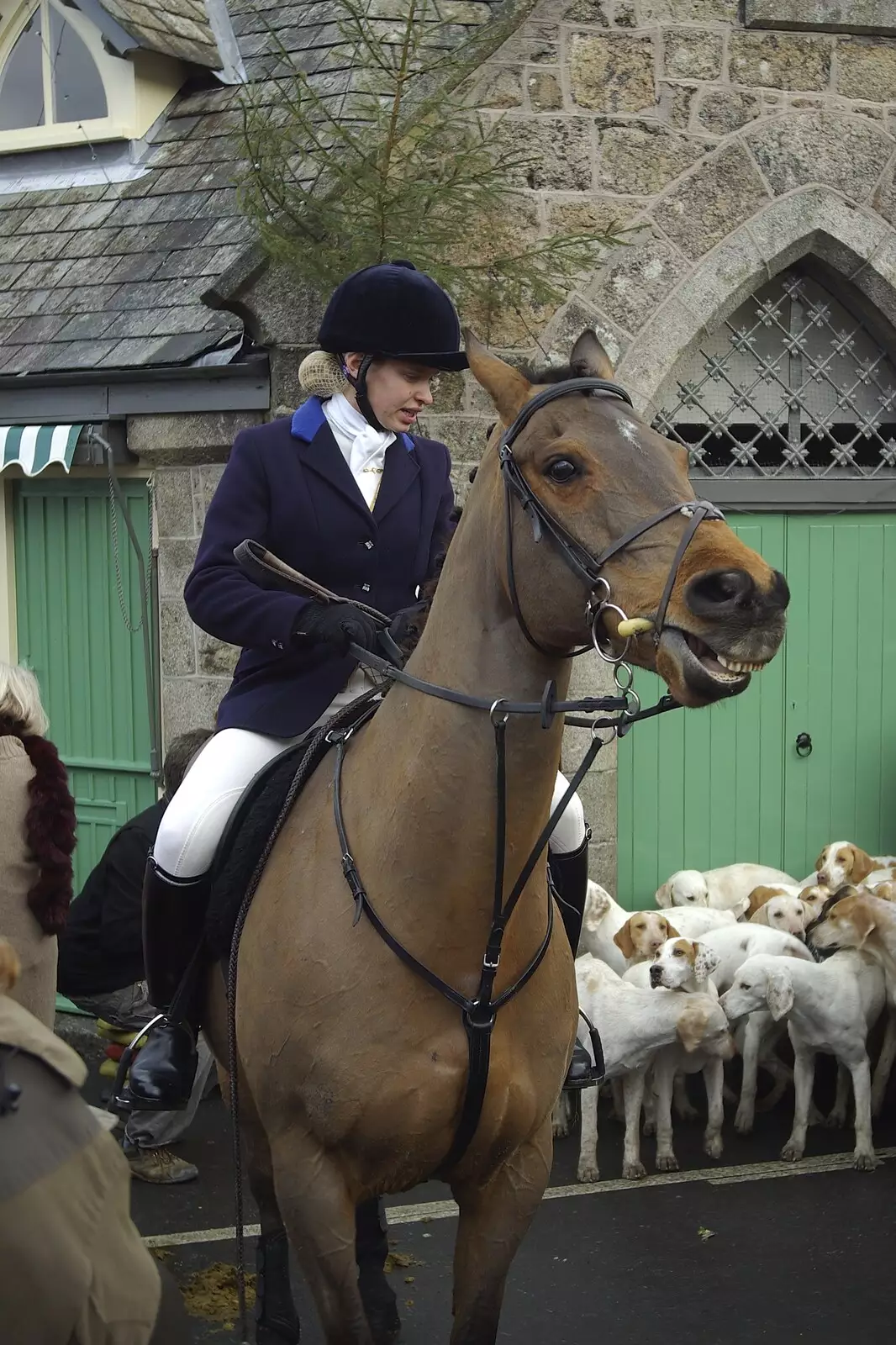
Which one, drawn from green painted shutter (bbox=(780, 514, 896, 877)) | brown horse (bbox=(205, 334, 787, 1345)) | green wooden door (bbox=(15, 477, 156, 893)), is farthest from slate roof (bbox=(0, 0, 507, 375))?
brown horse (bbox=(205, 334, 787, 1345))

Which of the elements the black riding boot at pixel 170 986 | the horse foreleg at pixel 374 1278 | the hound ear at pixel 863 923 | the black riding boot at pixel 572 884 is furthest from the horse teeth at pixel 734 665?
the hound ear at pixel 863 923

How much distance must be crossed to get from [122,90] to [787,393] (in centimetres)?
411

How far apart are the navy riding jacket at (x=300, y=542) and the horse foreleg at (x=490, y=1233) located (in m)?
1.26

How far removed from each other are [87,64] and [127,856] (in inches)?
193

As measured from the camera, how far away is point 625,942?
7109mm

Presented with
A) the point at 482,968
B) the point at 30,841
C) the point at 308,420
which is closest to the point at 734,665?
the point at 482,968

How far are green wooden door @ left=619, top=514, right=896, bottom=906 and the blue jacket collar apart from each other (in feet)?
14.2

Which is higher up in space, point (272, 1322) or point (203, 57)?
point (203, 57)

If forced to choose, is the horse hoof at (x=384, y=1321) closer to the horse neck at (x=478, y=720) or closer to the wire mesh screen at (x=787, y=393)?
the horse neck at (x=478, y=720)

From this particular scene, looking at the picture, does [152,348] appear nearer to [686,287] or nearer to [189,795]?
[686,287]

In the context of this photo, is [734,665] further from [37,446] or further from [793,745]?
[793,745]

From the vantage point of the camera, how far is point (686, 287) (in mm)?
7996

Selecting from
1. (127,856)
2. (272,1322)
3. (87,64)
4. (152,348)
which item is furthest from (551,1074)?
(87,64)

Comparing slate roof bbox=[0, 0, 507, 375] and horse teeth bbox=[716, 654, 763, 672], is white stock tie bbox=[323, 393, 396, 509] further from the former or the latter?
slate roof bbox=[0, 0, 507, 375]
